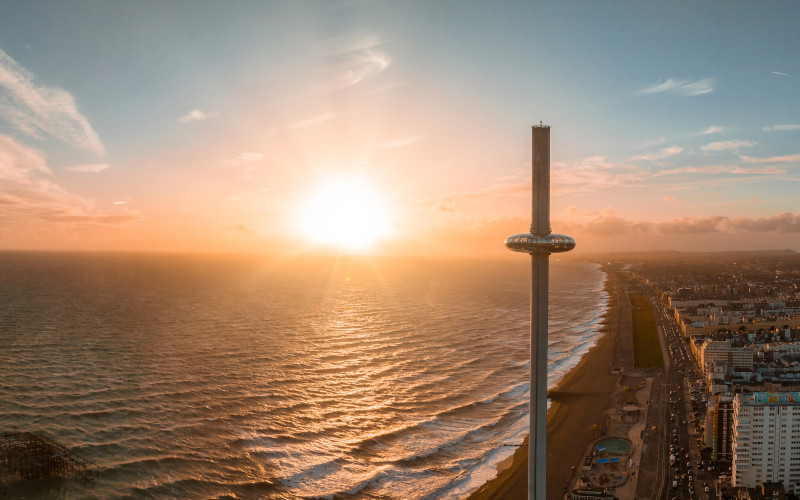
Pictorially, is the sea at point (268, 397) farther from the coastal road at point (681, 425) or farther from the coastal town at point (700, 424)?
the coastal road at point (681, 425)

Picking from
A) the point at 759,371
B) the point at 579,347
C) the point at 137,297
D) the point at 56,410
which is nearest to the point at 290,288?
the point at 137,297

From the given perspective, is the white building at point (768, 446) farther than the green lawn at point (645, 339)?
No

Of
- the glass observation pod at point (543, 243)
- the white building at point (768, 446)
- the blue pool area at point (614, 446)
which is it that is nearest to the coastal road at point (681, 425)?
the blue pool area at point (614, 446)

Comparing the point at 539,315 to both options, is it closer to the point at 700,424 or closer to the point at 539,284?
the point at 539,284

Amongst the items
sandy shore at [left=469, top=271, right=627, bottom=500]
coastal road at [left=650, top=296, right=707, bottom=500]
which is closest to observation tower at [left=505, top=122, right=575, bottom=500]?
sandy shore at [left=469, top=271, right=627, bottom=500]

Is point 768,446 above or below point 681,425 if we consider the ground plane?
above

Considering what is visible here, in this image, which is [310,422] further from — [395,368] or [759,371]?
[759,371]

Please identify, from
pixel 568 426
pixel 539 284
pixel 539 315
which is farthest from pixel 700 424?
pixel 539 284
